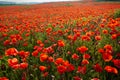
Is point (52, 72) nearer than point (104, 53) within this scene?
No

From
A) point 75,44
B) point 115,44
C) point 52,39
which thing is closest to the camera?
point 115,44

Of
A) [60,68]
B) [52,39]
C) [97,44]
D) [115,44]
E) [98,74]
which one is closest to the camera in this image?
[60,68]

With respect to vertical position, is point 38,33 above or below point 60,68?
below

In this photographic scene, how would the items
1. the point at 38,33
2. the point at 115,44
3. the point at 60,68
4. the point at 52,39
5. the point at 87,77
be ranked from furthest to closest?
the point at 38,33
the point at 52,39
the point at 115,44
the point at 87,77
the point at 60,68

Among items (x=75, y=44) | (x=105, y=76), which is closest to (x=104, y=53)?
(x=105, y=76)

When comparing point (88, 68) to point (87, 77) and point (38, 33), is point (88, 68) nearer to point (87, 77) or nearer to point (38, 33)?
point (87, 77)

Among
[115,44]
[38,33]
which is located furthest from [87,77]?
[38,33]

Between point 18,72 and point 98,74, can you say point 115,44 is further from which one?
point 18,72

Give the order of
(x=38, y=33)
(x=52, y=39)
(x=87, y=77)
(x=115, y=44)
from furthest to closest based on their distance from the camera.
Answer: (x=38, y=33), (x=52, y=39), (x=115, y=44), (x=87, y=77)

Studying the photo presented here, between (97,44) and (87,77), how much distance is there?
106cm

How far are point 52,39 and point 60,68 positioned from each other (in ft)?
7.86

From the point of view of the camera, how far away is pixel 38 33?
5.76 meters

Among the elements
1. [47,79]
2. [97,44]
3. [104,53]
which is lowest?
[47,79]

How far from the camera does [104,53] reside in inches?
102
